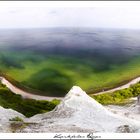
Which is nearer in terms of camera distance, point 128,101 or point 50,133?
point 50,133

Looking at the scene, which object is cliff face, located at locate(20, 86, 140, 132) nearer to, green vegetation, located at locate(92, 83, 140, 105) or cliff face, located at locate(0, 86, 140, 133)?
cliff face, located at locate(0, 86, 140, 133)

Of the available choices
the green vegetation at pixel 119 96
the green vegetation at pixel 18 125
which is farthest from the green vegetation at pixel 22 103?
the green vegetation at pixel 119 96

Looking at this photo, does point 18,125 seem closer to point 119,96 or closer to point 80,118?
point 80,118

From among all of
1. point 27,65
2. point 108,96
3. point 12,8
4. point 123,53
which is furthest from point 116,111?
point 12,8

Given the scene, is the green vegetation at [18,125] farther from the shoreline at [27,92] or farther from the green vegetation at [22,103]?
the shoreline at [27,92]

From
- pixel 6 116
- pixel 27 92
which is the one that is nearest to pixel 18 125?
pixel 6 116

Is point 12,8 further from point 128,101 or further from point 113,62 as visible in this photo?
point 128,101

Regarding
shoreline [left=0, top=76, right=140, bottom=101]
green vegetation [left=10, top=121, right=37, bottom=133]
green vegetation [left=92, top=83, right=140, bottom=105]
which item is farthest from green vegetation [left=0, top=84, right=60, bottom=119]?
green vegetation [left=92, top=83, right=140, bottom=105]
